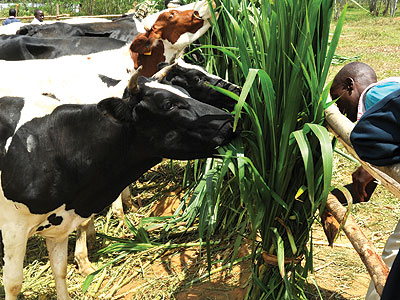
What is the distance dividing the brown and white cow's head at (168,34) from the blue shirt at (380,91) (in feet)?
9.83

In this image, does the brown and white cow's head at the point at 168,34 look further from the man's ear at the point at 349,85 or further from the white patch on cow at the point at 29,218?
the man's ear at the point at 349,85

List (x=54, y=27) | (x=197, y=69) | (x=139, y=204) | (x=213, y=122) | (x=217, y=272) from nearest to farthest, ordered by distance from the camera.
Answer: (x=213, y=122) → (x=217, y=272) → (x=197, y=69) → (x=139, y=204) → (x=54, y=27)

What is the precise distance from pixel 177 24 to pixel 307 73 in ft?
11.1

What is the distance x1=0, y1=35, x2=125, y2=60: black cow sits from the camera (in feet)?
19.2

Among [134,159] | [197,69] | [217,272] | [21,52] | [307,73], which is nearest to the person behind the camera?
[307,73]

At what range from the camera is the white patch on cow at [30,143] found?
2.98 meters

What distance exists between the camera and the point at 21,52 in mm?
5875

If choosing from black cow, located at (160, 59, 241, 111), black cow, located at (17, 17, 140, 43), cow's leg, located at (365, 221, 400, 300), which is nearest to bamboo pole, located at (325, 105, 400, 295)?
cow's leg, located at (365, 221, 400, 300)

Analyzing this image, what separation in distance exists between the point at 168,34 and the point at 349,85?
305cm

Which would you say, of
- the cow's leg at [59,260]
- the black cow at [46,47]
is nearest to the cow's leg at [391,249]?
the cow's leg at [59,260]

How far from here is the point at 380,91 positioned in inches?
90.1

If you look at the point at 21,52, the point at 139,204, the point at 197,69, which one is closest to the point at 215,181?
the point at 197,69

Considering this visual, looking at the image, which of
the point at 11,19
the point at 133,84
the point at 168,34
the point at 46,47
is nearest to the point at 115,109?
the point at 133,84

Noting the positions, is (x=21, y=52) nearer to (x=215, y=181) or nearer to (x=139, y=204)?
(x=139, y=204)
